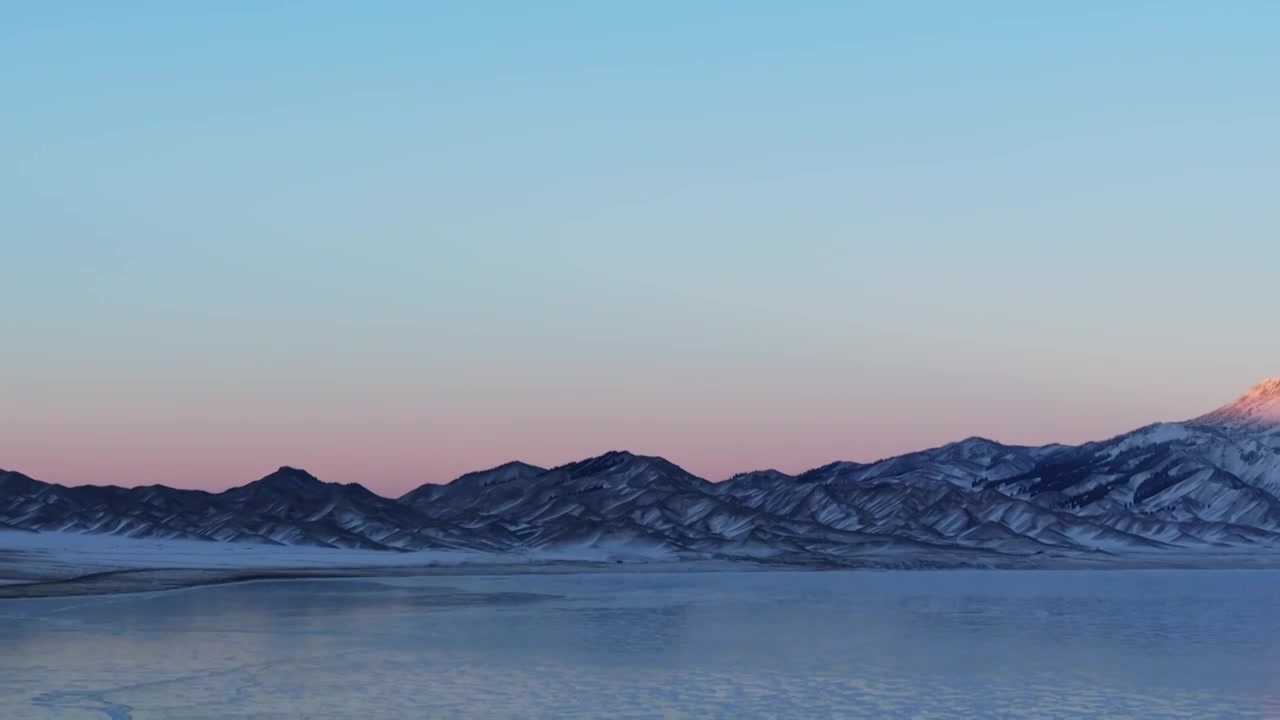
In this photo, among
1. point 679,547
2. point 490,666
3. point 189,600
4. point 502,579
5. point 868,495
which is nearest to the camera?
point 490,666

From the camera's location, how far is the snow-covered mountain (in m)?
131

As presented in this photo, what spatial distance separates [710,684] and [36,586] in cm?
4271

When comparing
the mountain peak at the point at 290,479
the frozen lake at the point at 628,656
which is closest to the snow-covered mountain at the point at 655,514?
the mountain peak at the point at 290,479

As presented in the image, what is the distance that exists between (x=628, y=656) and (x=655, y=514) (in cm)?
11233

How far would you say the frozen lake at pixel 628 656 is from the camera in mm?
30453

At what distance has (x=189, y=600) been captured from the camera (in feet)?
199

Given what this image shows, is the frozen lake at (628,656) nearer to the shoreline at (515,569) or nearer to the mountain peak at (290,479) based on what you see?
the shoreline at (515,569)

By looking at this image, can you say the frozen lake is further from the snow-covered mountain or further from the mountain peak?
the mountain peak

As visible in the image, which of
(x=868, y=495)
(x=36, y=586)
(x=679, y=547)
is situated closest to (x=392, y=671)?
(x=36, y=586)

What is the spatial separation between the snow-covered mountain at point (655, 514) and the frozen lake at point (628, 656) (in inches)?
2513

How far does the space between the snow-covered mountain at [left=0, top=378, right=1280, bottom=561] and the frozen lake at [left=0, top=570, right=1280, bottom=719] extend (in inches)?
2513

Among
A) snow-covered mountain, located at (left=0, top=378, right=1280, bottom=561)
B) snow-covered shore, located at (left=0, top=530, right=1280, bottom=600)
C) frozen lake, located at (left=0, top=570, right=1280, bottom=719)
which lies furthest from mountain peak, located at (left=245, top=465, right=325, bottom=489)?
frozen lake, located at (left=0, top=570, right=1280, bottom=719)

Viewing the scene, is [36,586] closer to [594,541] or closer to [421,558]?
[421,558]

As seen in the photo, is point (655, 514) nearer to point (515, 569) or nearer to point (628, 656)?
point (515, 569)
